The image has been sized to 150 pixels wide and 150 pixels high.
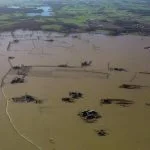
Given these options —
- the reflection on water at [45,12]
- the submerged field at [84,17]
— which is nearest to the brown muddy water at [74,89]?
the submerged field at [84,17]

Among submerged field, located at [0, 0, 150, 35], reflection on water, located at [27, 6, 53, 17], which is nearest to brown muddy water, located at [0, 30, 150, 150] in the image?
submerged field, located at [0, 0, 150, 35]

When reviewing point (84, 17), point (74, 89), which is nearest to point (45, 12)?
point (84, 17)

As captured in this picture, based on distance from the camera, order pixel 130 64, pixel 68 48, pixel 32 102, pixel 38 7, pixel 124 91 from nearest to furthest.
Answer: pixel 32 102, pixel 124 91, pixel 130 64, pixel 68 48, pixel 38 7

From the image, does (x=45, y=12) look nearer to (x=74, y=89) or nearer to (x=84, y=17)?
(x=84, y=17)

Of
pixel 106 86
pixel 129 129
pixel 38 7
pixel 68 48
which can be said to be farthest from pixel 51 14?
pixel 129 129

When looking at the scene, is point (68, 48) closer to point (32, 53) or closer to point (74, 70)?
point (32, 53)

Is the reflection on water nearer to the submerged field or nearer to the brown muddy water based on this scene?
the submerged field

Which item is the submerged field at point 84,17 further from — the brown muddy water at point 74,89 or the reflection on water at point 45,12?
the brown muddy water at point 74,89
